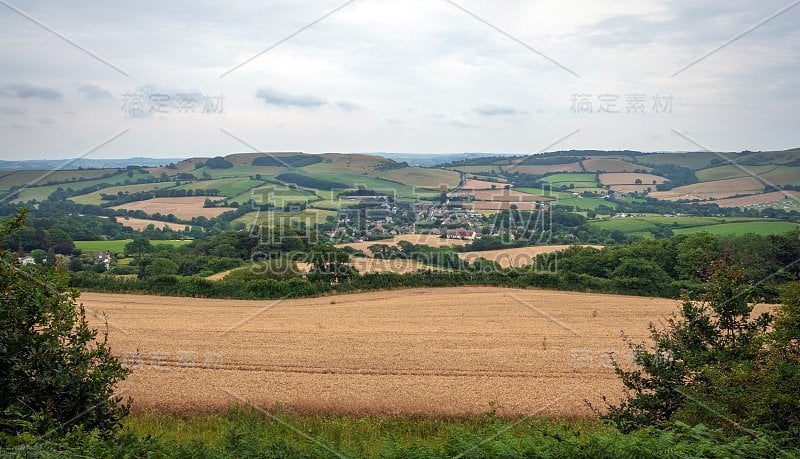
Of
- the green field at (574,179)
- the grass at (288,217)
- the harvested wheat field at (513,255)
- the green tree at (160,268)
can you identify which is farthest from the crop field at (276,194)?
the green field at (574,179)

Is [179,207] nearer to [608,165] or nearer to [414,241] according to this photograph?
[414,241]

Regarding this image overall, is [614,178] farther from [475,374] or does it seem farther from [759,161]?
[475,374]

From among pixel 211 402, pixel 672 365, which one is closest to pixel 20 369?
pixel 211 402

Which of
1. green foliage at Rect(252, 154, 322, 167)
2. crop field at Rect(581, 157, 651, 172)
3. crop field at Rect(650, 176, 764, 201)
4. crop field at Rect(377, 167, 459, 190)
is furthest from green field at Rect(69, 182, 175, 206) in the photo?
crop field at Rect(650, 176, 764, 201)

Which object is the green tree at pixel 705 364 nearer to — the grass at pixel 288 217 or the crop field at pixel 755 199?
the grass at pixel 288 217

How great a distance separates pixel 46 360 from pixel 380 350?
1396cm

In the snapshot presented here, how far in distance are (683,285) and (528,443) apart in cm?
3115

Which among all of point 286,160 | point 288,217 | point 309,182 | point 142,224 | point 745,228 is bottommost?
point 142,224

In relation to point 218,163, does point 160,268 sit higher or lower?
lower

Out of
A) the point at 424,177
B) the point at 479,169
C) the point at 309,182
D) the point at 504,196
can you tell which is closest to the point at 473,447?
the point at 504,196

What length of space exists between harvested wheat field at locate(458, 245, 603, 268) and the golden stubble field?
998 cm

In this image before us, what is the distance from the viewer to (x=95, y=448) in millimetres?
7312

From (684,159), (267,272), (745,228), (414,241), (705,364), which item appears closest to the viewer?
(705,364)

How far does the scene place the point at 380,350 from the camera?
71.2ft
